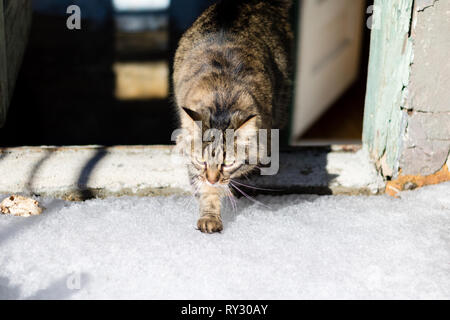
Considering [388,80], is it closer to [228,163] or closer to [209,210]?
[228,163]

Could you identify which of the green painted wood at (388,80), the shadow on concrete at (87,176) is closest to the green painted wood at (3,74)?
the shadow on concrete at (87,176)

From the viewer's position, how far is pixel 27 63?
408cm

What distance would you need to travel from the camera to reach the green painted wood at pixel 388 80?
1.86 m

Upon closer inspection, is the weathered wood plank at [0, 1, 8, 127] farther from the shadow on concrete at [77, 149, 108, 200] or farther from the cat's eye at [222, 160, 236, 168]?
the cat's eye at [222, 160, 236, 168]

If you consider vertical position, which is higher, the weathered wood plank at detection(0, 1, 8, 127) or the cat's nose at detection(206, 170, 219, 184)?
the weathered wood plank at detection(0, 1, 8, 127)

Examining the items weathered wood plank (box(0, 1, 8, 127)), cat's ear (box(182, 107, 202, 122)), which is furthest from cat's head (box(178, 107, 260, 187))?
weathered wood plank (box(0, 1, 8, 127))

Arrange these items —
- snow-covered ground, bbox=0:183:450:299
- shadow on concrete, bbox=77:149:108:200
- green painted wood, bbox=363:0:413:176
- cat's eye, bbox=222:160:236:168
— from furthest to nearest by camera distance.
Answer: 1. shadow on concrete, bbox=77:149:108:200
2. green painted wood, bbox=363:0:413:176
3. cat's eye, bbox=222:160:236:168
4. snow-covered ground, bbox=0:183:450:299

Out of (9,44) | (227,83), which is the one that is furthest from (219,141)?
(9,44)

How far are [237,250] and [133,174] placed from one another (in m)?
0.66

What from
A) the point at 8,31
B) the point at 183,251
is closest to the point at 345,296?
the point at 183,251

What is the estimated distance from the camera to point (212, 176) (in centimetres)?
172

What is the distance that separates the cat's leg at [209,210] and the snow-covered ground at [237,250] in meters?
0.04

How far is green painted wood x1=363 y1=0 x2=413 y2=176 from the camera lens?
1.86 metres

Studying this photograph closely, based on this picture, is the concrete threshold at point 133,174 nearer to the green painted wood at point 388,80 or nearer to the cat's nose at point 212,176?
the green painted wood at point 388,80
